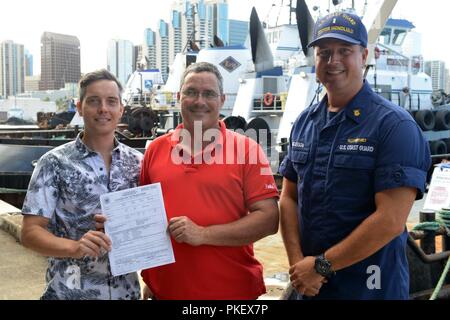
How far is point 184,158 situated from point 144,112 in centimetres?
1520

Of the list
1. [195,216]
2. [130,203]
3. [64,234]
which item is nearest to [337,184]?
[195,216]

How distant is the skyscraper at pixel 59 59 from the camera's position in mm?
62250

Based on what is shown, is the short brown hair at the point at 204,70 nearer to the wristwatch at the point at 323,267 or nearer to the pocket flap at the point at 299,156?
the pocket flap at the point at 299,156

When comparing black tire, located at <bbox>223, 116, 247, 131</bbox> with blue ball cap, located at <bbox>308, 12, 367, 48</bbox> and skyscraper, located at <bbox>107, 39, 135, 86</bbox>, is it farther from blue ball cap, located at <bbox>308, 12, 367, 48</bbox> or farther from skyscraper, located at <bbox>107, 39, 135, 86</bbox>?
skyscraper, located at <bbox>107, 39, 135, 86</bbox>

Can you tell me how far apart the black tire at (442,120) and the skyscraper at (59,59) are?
162ft

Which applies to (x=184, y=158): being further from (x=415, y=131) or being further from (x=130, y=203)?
(x=415, y=131)

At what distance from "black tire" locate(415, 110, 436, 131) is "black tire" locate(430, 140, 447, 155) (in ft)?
1.47

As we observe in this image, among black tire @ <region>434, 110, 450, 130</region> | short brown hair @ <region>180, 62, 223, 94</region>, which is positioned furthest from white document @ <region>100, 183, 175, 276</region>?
black tire @ <region>434, 110, 450, 130</region>

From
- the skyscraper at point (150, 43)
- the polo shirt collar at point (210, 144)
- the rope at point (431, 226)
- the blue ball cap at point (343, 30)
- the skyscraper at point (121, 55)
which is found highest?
the skyscraper at point (150, 43)

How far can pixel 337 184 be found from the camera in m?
2.10

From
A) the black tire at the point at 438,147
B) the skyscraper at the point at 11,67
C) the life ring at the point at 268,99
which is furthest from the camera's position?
the skyscraper at the point at 11,67

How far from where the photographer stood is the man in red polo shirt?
220 cm

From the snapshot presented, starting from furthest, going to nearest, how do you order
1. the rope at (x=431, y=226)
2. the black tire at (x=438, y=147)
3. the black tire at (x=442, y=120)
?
the black tire at (x=442, y=120) → the black tire at (x=438, y=147) → the rope at (x=431, y=226)

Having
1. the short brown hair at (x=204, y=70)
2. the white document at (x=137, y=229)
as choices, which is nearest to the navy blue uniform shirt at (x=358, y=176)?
the short brown hair at (x=204, y=70)
